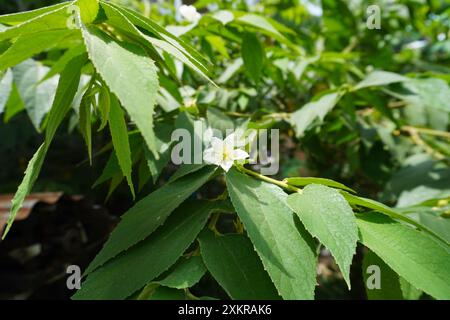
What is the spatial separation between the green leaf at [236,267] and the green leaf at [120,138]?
0.09 m

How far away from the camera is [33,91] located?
0.69 meters

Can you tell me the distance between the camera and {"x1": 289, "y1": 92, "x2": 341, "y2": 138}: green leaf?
2.22 ft

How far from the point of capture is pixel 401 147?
106 cm

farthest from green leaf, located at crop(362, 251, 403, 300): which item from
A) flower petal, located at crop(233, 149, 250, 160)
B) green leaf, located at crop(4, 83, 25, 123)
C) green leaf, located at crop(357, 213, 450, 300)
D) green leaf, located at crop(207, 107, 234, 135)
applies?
green leaf, located at crop(4, 83, 25, 123)

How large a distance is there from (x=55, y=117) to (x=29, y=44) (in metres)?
0.08

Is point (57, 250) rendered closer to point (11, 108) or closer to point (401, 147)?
point (11, 108)

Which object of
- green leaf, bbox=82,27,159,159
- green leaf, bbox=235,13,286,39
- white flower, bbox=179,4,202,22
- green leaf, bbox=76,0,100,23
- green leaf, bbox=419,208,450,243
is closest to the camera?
green leaf, bbox=82,27,159,159

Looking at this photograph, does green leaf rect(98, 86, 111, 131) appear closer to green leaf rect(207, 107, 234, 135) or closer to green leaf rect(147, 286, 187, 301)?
green leaf rect(147, 286, 187, 301)

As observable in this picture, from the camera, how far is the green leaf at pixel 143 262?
0.35 meters

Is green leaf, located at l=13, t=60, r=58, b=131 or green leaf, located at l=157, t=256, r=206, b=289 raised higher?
green leaf, located at l=13, t=60, r=58, b=131

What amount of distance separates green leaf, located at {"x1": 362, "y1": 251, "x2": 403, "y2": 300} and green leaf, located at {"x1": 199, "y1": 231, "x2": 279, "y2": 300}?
124 mm

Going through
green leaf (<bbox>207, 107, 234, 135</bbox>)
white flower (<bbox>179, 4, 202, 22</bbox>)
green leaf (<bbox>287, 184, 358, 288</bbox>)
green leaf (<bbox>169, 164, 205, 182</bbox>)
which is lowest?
green leaf (<bbox>287, 184, 358, 288</bbox>)

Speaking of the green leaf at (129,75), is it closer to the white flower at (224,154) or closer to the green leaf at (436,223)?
the white flower at (224,154)
